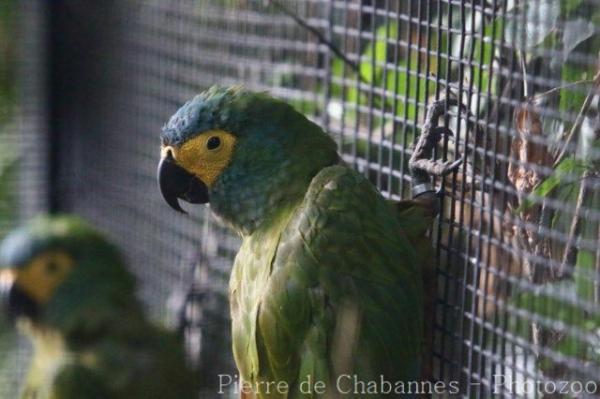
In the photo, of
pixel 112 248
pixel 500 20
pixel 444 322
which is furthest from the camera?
pixel 112 248

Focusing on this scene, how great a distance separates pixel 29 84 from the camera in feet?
9.18

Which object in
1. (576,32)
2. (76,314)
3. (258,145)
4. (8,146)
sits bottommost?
(76,314)

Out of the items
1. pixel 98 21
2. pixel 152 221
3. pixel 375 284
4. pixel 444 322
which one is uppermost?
pixel 98 21

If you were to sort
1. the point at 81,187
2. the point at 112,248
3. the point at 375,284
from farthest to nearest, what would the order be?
1. the point at 81,187
2. the point at 112,248
3. the point at 375,284

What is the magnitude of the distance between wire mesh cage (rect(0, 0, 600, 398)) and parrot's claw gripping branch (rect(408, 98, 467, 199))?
2 cm

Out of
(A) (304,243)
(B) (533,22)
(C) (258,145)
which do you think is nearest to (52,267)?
(C) (258,145)

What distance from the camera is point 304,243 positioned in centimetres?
143

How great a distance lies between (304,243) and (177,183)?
0.31m

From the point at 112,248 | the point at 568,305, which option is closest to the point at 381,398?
the point at 568,305

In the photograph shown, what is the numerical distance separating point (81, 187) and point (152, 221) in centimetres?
40

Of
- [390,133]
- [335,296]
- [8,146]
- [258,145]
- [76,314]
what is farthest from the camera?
[8,146]

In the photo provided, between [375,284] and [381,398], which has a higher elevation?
[375,284]

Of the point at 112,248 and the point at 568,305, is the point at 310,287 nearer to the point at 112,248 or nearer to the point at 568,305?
the point at 568,305

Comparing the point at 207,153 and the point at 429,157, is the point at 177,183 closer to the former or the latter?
the point at 207,153
